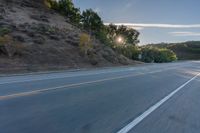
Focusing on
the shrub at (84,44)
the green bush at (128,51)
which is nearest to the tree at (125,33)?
the green bush at (128,51)

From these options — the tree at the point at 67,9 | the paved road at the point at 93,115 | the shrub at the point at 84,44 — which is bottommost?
the shrub at the point at 84,44

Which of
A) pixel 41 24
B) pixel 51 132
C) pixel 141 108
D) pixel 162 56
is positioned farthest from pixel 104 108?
pixel 162 56

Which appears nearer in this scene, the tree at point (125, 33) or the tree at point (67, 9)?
the tree at point (67, 9)

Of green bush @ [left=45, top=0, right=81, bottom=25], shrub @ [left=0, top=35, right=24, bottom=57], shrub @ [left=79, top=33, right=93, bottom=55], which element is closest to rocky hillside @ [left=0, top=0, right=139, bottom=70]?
shrub @ [left=0, top=35, right=24, bottom=57]

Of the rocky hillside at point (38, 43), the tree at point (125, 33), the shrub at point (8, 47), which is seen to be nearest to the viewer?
the shrub at point (8, 47)

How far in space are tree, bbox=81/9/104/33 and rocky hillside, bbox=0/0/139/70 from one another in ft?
17.9

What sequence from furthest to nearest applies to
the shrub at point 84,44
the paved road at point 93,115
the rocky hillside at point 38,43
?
1. the shrub at point 84,44
2. the rocky hillside at point 38,43
3. the paved road at point 93,115

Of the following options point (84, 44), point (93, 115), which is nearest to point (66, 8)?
point (84, 44)

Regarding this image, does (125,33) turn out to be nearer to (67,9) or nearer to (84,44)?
(67,9)

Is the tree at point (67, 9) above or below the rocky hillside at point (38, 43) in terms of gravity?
above

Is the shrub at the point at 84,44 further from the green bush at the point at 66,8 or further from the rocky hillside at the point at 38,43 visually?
the green bush at the point at 66,8

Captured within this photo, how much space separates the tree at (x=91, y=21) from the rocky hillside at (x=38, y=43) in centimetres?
547

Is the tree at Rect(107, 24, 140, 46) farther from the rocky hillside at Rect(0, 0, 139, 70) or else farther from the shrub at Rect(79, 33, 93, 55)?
the shrub at Rect(79, 33, 93, 55)

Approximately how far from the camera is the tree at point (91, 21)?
6806cm
